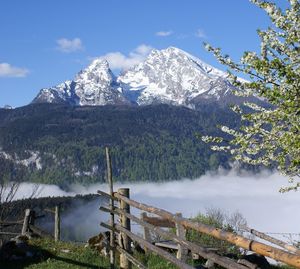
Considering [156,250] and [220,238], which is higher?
[220,238]

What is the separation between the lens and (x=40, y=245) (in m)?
20.4

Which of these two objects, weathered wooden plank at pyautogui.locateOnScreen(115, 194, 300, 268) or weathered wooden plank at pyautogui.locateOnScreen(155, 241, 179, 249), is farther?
weathered wooden plank at pyautogui.locateOnScreen(155, 241, 179, 249)

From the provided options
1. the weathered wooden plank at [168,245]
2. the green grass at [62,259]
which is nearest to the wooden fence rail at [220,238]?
the green grass at [62,259]

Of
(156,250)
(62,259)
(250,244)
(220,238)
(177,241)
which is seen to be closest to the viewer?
(250,244)

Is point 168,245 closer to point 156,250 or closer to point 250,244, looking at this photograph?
point 156,250

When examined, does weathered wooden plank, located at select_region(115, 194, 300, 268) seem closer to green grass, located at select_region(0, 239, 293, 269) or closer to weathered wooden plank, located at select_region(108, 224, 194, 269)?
weathered wooden plank, located at select_region(108, 224, 194, 269)

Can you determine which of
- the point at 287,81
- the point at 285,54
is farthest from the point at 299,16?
the point at 287,81

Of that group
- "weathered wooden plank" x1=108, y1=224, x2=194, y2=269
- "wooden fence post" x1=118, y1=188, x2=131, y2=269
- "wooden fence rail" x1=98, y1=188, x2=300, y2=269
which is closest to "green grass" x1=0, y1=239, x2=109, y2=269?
"wooden fence post" x1=118, y1=188, x2=131, y2=269

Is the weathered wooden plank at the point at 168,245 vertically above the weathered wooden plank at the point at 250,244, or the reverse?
the weathered wooden plank at the point at 250,244

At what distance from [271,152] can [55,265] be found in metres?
8.77

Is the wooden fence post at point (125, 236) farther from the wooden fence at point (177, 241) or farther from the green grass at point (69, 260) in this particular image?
the green grass at point (69, 260)

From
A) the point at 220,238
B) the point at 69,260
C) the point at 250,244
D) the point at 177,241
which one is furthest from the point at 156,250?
the point at 69,260

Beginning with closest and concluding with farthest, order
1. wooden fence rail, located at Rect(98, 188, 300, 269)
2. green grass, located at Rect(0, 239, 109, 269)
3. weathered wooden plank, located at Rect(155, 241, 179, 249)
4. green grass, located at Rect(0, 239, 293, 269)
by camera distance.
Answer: wooden fence rail, located at Rect(98, 188, 300, 269)
green grass, located at Rect(0, 239, 293, 269)
green grass, located at Rect(0, 239, 109, 269)
weathered wooden plank, located at Rect(155, 241, 179, 249)

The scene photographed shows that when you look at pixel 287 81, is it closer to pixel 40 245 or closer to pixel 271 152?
pixel 271 152
